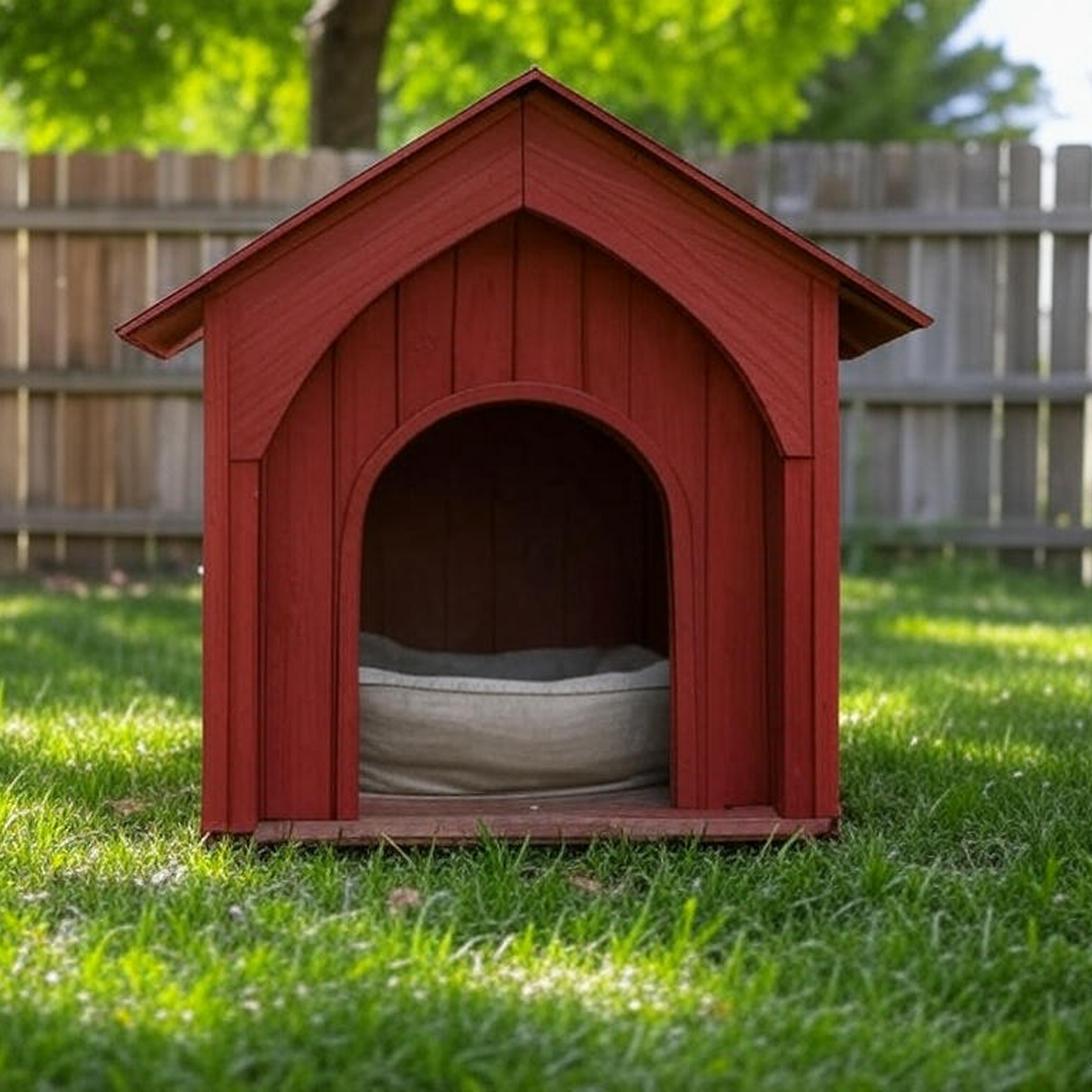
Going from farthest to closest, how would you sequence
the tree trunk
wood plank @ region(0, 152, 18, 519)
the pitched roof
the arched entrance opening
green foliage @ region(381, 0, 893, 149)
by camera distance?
1. green foliage @ region(381, 0, 893, 149)
2. the tree trunk
3. wood plank @ region(0, 152, 18, 519)
4. the arched entrance opening
5. the pitched roof

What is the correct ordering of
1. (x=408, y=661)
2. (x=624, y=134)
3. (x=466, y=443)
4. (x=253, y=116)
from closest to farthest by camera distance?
(x=624, y=134)
(x=408, y=661)
(x=466, y=443)
(x=253, y=116)

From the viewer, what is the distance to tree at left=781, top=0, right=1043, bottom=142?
27812 mm

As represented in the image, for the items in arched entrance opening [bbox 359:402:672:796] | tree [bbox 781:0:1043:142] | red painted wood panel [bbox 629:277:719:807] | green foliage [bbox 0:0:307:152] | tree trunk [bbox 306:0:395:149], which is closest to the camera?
red painted wood panel [bbox 629:277:719:807]

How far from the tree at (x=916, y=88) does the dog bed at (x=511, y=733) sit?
22807 mm

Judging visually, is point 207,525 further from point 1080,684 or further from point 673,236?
point 1080,684

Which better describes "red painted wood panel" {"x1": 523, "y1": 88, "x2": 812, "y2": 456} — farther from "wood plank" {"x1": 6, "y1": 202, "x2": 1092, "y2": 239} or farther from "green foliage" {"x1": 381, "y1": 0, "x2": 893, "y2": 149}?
"green foliage" {"x1": 381, "y1": 0, "x2": 893, "y2": 149}

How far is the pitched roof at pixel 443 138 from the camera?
3797 millimetres

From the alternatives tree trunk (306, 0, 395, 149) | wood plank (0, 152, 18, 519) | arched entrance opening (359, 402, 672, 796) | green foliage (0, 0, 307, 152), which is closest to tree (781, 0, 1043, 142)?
green foliage (0, 0, 307, 152)

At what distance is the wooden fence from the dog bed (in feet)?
17.8

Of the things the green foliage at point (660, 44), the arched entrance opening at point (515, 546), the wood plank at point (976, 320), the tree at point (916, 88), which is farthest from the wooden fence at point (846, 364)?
the tree at point (916, 88)

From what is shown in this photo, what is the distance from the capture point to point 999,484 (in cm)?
974

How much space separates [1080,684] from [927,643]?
1.23 metres

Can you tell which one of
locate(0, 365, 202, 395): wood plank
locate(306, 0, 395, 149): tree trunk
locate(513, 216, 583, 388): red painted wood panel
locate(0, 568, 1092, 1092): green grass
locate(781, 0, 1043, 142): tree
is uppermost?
locate(781, 0, 1043, 142): tree

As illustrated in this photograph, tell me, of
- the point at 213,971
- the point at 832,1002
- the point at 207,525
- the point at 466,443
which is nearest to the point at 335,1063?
the point at 213,971
